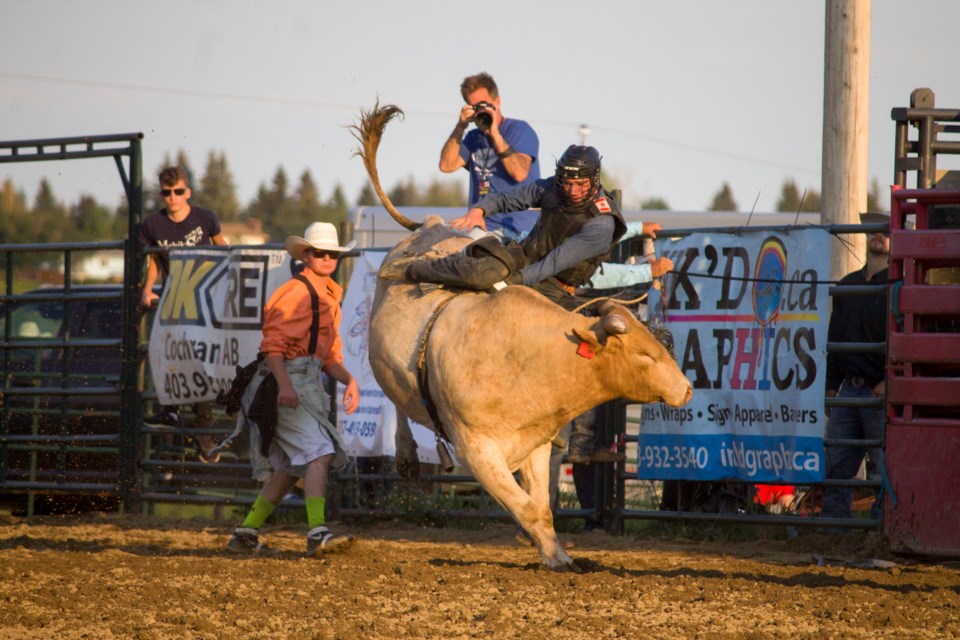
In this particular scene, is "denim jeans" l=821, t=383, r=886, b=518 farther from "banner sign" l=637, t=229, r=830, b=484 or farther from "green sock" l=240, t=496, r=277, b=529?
"green sock" l=240, t=496, r=277, b=529

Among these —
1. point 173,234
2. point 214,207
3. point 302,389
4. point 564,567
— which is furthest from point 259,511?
point 214,207

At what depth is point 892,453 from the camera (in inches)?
279

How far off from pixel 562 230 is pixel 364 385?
2.94m

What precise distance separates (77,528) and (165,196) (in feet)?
9.59

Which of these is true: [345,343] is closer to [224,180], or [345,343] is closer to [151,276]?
[151,276]

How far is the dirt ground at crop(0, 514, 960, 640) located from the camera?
507 cm

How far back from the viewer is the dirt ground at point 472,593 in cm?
507

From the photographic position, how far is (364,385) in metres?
9.29

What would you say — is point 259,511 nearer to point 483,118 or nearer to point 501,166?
point 501,166

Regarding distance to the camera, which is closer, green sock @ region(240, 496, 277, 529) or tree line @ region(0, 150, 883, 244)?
green sock @ region(240, 496, 277, 529)

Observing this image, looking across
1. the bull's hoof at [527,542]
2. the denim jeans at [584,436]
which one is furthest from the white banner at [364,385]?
the bull's hoof at [527,542]

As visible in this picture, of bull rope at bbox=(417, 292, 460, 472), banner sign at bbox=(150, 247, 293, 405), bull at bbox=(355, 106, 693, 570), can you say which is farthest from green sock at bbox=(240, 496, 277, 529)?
banner sign at bbox=(150, 247, 293, 405)

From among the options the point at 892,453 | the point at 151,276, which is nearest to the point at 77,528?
the point at 151,276

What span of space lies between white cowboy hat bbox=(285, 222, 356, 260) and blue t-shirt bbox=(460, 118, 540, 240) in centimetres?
102
